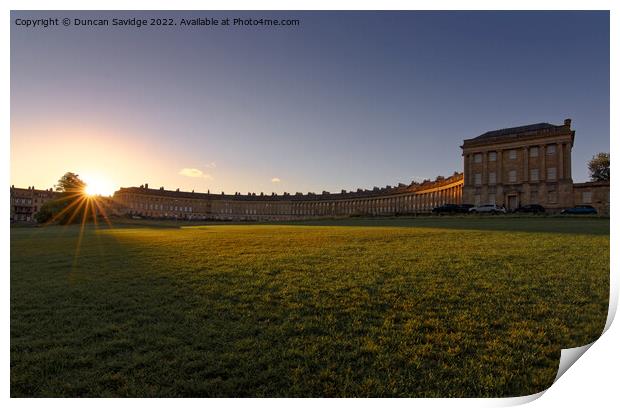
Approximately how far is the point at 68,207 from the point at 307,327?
162 feet

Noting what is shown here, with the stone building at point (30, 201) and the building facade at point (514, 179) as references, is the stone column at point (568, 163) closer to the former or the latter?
the building facade at point (514, 179)

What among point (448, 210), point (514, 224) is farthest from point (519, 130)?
point (514, 224)

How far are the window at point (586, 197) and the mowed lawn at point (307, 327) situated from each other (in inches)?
1464

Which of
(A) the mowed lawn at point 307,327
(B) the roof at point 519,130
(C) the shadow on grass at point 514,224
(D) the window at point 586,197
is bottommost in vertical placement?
(A) the mowed lawn at point 307,327

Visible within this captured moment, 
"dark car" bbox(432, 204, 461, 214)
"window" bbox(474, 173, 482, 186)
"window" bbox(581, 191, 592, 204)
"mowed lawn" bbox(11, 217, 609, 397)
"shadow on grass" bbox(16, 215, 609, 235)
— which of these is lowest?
"mowed lawn" bbox(11, 217, 609, 397)

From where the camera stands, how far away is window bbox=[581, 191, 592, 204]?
3744cm

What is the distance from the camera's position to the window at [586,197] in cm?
3744

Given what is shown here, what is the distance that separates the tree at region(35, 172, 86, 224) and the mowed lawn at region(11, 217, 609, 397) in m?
40.6

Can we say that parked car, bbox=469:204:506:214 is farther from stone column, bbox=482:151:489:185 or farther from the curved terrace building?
stone column, bbox=482:151:489:185

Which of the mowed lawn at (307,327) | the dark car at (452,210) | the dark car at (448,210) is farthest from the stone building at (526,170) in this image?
the mowed lawn at (307,327)

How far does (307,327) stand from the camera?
4.77 meters

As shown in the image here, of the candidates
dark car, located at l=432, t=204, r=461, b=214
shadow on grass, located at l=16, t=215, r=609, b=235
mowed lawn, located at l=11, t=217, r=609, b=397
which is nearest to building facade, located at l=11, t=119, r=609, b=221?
dark car, located at l=432, t=204, r=461, b=214
